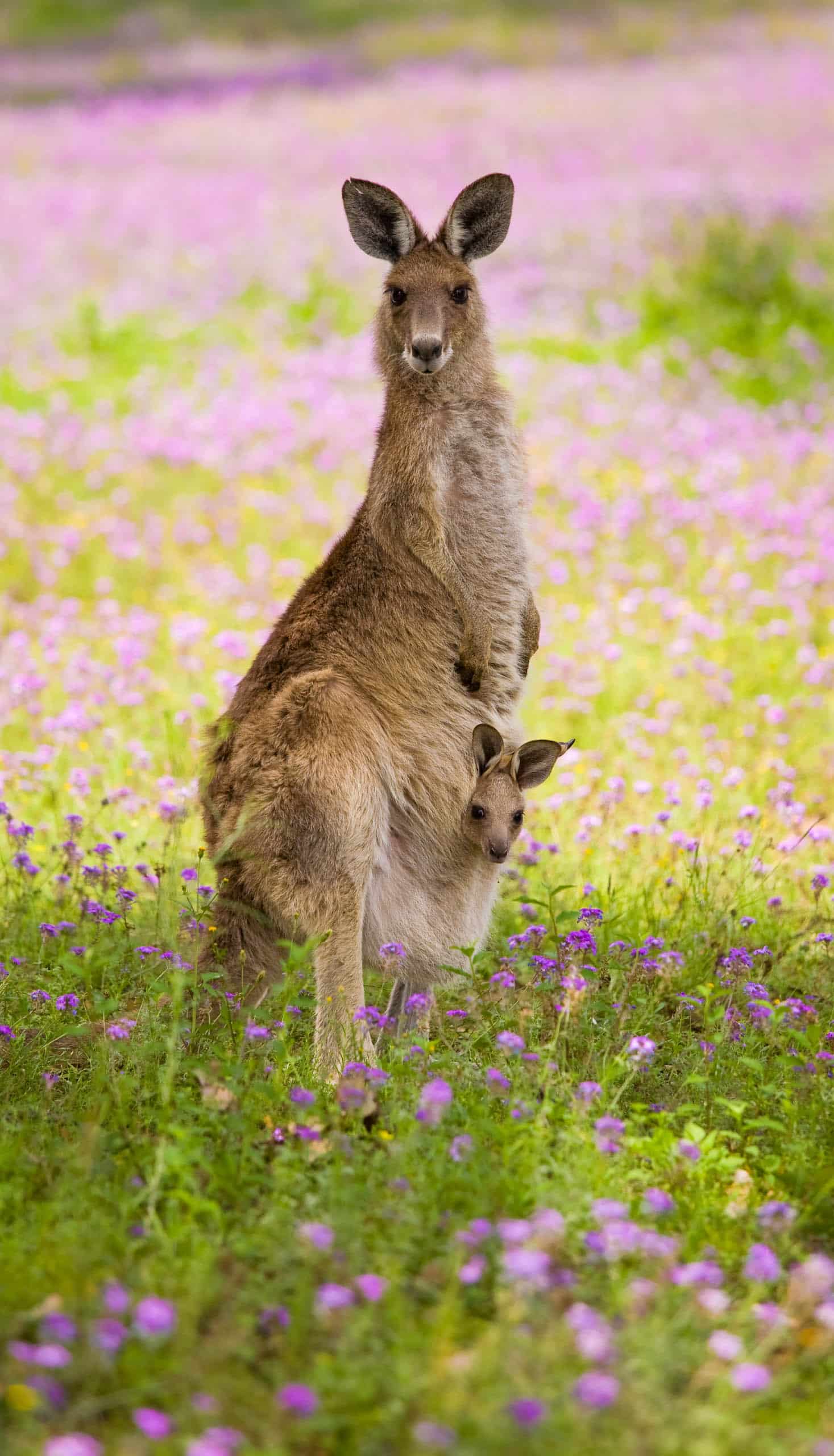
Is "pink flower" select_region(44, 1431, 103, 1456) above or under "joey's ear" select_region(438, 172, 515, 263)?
under

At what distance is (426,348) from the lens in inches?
168

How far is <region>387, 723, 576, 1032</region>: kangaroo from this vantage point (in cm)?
418

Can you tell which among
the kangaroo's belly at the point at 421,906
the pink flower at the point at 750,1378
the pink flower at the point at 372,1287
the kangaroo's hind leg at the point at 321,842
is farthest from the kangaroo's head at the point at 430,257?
the pink flower at the point at 750,1378

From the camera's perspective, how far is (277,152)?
18891 millimetres

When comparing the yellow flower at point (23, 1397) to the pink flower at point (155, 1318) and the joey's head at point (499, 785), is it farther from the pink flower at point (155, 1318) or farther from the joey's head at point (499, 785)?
the joey's head at point (499, 785)

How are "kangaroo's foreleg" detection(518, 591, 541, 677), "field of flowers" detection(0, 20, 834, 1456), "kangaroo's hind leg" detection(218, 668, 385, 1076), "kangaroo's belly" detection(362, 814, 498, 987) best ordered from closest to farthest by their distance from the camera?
"field of flowers" detection(0, 20, 834, 1456)
"kangaroo's hind leg" detection(218, 668, 385, 1076)
"kangaroo's belly" detection(362, 814, 498, 987)
"kangaroo's foreleg" detection(518, 591, 541, 677)

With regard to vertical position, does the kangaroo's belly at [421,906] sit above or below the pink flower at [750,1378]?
above

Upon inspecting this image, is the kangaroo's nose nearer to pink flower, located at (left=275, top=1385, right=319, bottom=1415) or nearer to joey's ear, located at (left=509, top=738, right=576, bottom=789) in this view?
joey's ear, located at (left=509, top=738, right=576, bottom=789)

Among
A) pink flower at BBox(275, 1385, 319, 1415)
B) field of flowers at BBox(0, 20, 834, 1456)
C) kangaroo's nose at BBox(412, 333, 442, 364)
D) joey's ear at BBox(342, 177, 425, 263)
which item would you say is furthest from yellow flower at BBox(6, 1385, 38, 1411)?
joey's ear at BBox(342, 177, 425, 263)

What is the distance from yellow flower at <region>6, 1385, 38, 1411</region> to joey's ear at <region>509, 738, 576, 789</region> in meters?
2.41

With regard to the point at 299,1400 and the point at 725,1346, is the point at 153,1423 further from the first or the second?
the point at 725,1346

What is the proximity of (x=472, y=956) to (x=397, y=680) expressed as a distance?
2.74 feet

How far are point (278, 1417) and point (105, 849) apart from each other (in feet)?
8.23

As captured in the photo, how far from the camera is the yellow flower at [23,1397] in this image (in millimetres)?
2203
